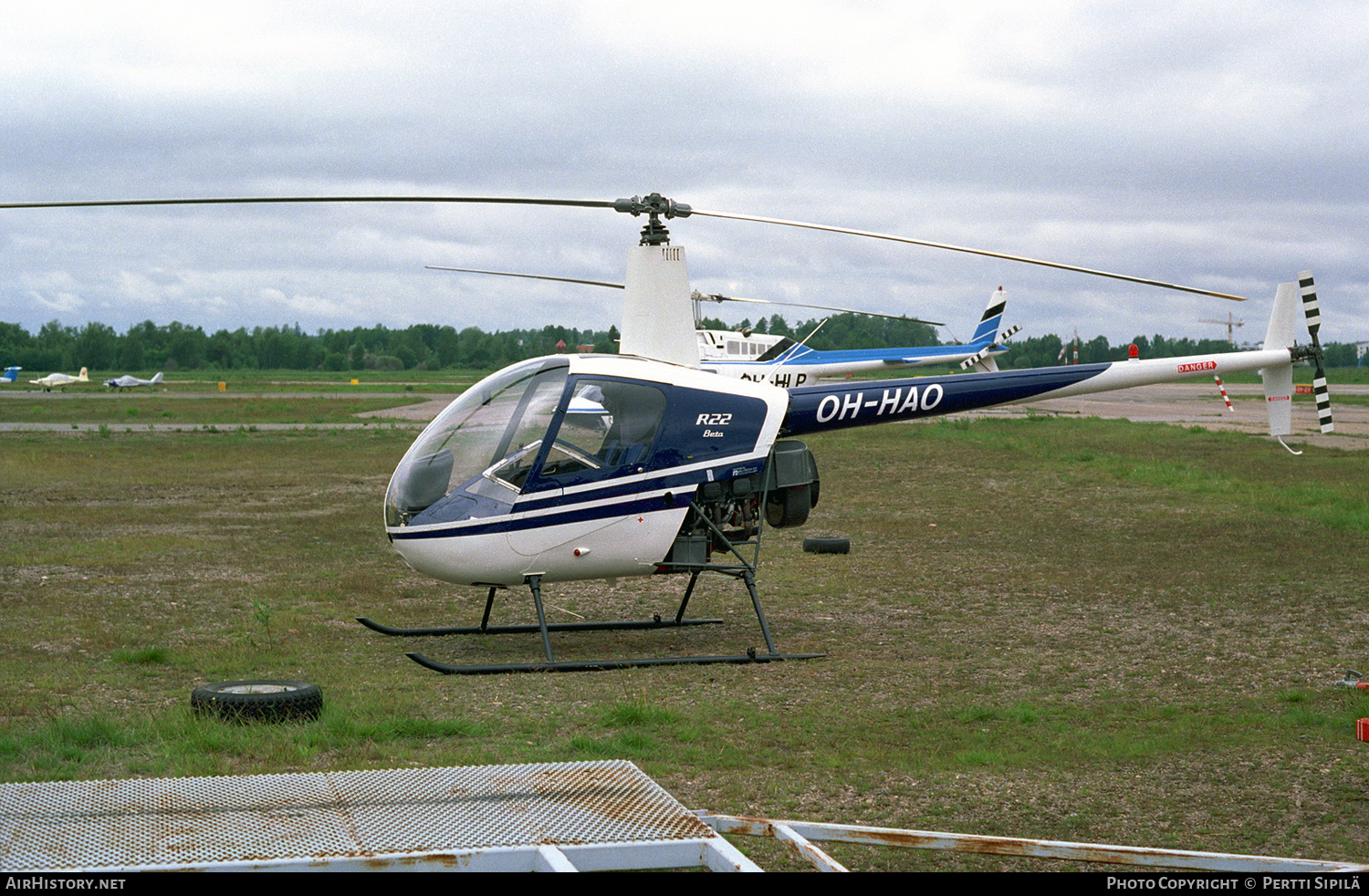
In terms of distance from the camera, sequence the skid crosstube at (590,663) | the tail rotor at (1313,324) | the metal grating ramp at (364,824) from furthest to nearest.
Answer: the tail rotor at (1313,324)
the skid crosstube at (590,663)
the metal grating ramp at (364,824)

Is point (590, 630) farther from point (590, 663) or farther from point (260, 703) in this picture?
point (260, 703)

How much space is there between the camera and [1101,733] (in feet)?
22.5

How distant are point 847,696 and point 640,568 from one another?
2157 millimetres

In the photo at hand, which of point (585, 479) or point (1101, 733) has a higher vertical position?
point (585, 479)

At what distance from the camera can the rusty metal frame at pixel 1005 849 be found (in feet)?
12.6

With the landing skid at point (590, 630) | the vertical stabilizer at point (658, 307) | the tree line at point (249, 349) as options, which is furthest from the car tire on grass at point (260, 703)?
the tree line at point (249, 349)

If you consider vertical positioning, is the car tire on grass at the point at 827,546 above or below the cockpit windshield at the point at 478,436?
below

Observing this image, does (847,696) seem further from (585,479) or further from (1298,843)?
(1298,843)

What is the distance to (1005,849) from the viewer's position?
4090mm

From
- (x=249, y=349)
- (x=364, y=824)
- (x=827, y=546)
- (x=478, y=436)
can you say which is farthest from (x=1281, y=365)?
(x=249, y=349)

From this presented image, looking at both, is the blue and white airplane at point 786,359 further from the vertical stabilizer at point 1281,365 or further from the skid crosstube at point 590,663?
the skid crosstube at point 590,663

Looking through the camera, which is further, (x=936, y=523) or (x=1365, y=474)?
(x=1365, y=474)

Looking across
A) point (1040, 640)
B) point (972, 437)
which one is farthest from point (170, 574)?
point (972, 437)

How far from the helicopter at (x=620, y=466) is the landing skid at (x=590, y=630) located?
18 mm
